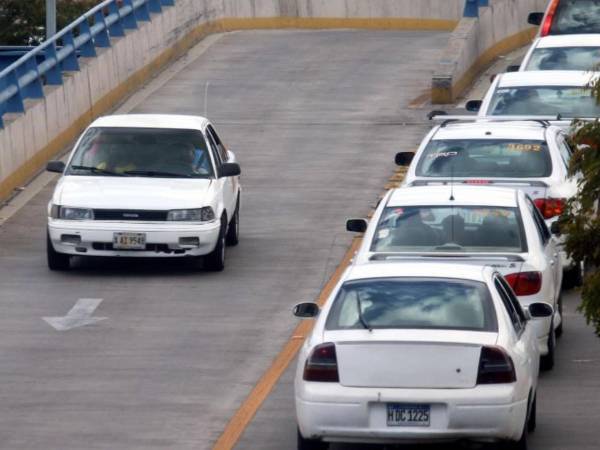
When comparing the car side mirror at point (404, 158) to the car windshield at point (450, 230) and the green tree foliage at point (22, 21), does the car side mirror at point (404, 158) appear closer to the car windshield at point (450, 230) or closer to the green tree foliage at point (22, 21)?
the car windshield at point (450, 230)

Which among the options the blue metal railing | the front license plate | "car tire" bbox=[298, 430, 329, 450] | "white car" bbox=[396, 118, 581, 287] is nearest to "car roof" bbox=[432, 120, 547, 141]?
"white car" bbox=[396, 118, 581, 287]

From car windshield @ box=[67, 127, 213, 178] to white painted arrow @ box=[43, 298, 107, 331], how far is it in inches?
99.4

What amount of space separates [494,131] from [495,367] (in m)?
8.30

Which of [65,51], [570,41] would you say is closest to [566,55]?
[570,41]

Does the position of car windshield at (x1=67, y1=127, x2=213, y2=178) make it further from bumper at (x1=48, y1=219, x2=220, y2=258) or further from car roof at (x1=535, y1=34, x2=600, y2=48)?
car roof at (x1=535, y1=34, x2=600, y2=48)

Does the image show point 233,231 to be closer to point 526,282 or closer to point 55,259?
point 55,259

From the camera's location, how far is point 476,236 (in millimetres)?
15273

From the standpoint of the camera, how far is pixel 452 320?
11789 mm

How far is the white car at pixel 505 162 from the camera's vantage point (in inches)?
716

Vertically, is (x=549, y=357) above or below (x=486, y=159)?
below

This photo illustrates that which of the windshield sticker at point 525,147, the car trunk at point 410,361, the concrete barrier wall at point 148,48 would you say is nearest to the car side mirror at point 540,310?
the car trunk at point 410,361

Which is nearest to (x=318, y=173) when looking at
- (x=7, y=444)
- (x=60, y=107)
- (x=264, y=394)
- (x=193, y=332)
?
(x=60, y=107)

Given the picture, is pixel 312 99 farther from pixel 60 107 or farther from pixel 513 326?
pixel 513 326

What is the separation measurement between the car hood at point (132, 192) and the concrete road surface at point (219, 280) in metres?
0.81
